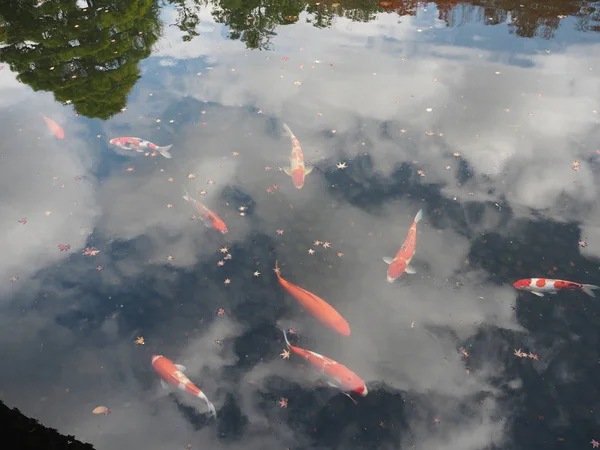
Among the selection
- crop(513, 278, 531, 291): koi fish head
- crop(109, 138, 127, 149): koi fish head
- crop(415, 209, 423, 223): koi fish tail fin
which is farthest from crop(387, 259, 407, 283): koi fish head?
crop(109, 138, 127, 149): koi fish head

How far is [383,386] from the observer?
6.04 m

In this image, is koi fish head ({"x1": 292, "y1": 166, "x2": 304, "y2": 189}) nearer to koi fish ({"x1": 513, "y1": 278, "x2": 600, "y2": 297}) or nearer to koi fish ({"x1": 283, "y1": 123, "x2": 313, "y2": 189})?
koi fish ({"x1": 283, "y1": 123, "x2": 313, "y2": 189})

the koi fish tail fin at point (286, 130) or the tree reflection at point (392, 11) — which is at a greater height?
the tree reflection at point (392, 11)

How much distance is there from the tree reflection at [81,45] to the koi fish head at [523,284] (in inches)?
406

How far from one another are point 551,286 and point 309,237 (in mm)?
4070

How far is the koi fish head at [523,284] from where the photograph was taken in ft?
22.4

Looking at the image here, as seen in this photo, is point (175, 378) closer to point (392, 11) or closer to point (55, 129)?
point (55, 129)

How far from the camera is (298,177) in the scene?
8.88m

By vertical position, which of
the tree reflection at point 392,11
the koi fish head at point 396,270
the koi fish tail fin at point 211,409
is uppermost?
the tree reflection at point 392,11

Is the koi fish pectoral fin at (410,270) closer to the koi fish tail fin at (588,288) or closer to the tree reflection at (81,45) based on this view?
the koi fish tail fin at (588,288)

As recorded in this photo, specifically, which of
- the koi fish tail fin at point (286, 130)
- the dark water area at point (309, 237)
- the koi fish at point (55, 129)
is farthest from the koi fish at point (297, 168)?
the koi fish at point (55, 129)

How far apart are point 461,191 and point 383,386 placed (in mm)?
4360

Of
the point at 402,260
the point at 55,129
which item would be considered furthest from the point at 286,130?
the point at 55,129

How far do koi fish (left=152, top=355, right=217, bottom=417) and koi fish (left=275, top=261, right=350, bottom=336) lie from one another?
2.00 meters
